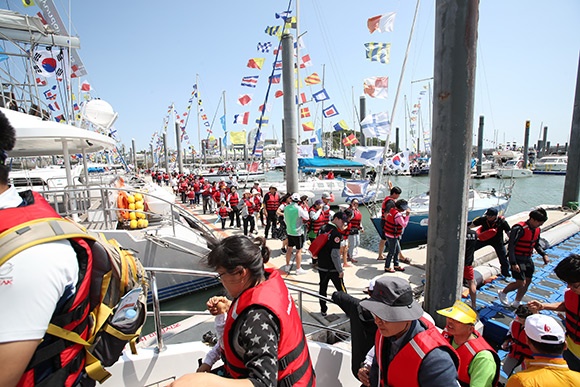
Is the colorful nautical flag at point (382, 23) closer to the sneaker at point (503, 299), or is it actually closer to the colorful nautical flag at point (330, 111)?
the colorful nautical flag at point (330, 111)

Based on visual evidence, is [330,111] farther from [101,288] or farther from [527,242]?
[101,288]

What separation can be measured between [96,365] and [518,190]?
38.5 metres

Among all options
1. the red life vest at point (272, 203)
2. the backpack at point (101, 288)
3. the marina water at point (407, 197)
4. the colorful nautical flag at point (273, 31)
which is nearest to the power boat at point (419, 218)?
the marina water at point (407, 197)

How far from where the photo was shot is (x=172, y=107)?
35.0 m

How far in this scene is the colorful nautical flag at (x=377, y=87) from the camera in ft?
36.5

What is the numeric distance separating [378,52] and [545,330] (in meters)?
11.0

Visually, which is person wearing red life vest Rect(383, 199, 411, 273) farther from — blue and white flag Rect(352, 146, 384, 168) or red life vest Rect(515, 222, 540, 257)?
blue and white flag Rect(352, 146, 384, 168)

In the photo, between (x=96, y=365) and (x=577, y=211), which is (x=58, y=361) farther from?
(x=577, y=211)

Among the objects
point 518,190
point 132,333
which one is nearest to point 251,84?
point 132,333

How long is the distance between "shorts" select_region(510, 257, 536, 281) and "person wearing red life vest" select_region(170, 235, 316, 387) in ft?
17.5

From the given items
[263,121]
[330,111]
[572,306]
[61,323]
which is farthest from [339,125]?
[61,323]

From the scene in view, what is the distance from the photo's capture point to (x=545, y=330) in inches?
84.1

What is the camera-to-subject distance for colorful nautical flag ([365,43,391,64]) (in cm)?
1091

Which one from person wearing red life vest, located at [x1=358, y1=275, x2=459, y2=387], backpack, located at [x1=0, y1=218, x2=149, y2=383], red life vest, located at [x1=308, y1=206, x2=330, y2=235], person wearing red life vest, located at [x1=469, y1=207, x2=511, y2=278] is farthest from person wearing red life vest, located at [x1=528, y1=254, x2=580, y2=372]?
red life vest, located at [x1=308, y1=206, x2=330, y2=235]
